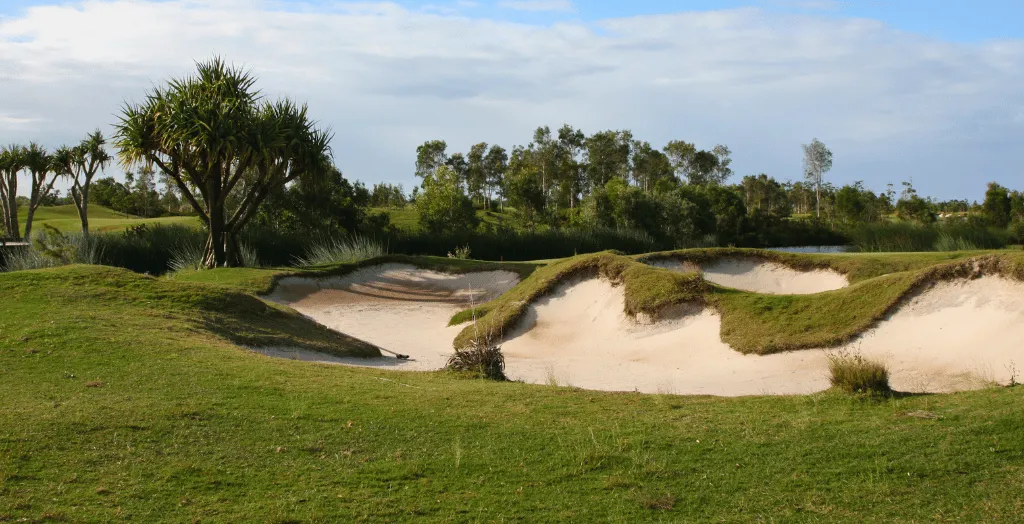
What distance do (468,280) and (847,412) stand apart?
19151 mm

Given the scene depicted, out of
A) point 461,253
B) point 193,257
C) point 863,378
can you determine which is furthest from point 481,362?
point 461,253

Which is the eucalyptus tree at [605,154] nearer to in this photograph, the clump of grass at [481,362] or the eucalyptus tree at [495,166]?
the eucalyptus tree at [495,166]

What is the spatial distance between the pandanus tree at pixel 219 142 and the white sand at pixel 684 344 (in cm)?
650

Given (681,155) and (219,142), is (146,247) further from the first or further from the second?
(681,155)

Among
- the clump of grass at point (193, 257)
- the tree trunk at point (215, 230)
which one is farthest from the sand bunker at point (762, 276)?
the clump of grass at point (193, 257)

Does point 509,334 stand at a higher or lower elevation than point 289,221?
A: lower

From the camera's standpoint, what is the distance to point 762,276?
878 inches

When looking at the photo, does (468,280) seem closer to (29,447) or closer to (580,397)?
(580,397)

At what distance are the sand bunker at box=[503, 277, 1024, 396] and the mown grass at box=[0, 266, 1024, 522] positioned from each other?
11.0ft

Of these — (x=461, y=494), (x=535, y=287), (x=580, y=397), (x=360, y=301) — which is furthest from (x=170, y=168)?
(x=461, y=494)

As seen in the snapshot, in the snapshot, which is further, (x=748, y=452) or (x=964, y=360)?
(x=964, y=360)

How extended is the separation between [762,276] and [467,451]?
17.0 metres

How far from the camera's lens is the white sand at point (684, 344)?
12.9 m

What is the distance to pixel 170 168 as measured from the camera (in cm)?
2981
